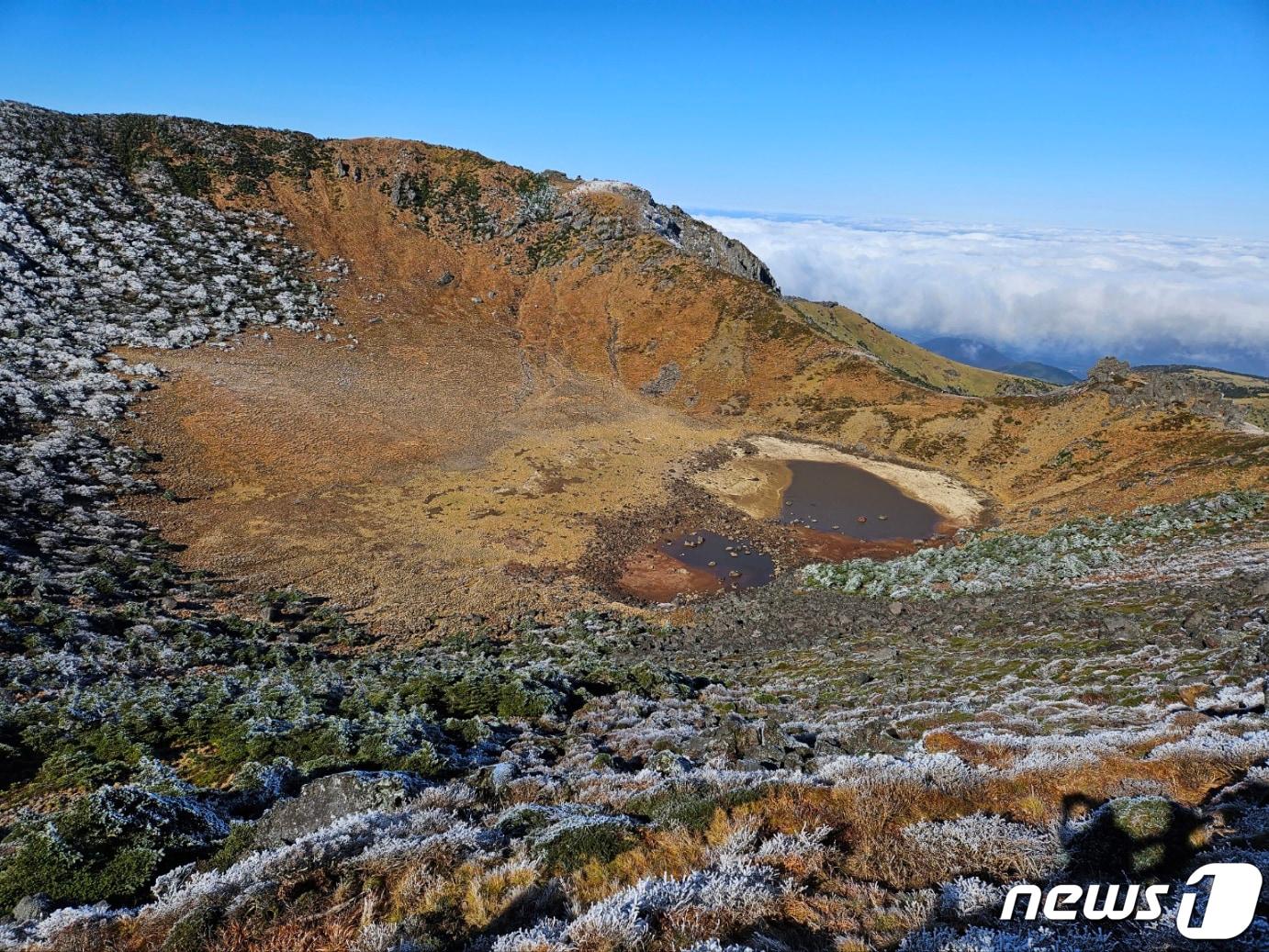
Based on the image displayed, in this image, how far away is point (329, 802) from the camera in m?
8.63

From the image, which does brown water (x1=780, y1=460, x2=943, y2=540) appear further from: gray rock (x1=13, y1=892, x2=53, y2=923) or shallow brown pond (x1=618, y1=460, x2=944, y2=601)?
gray rock (x1=13, y1=892, x2=53, y2=923)

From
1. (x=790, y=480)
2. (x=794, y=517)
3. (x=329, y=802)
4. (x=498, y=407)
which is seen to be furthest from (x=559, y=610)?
(x=498, y=407)

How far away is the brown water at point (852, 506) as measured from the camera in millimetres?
39031

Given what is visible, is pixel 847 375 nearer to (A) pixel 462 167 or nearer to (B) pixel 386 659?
(B) pixel 386 659

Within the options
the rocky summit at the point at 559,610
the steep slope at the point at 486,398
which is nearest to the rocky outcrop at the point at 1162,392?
the rocky summit at the point at 559,610

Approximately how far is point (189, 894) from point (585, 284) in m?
75.8

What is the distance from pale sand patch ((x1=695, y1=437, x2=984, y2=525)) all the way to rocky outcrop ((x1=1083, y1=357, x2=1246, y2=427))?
14.4m

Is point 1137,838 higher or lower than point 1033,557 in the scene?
higher

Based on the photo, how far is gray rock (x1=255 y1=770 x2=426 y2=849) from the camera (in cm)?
808

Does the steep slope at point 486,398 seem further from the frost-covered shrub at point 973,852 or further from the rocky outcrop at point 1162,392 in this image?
the frost-covered shrub at point 973,852

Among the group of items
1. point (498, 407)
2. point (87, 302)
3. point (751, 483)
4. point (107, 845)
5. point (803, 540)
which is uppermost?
point (87, 302)

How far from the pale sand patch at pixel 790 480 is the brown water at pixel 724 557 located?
463 centimetres

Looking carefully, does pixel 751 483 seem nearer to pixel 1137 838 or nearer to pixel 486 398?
pixel 486 398

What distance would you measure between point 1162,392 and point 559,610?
46.8 metres
